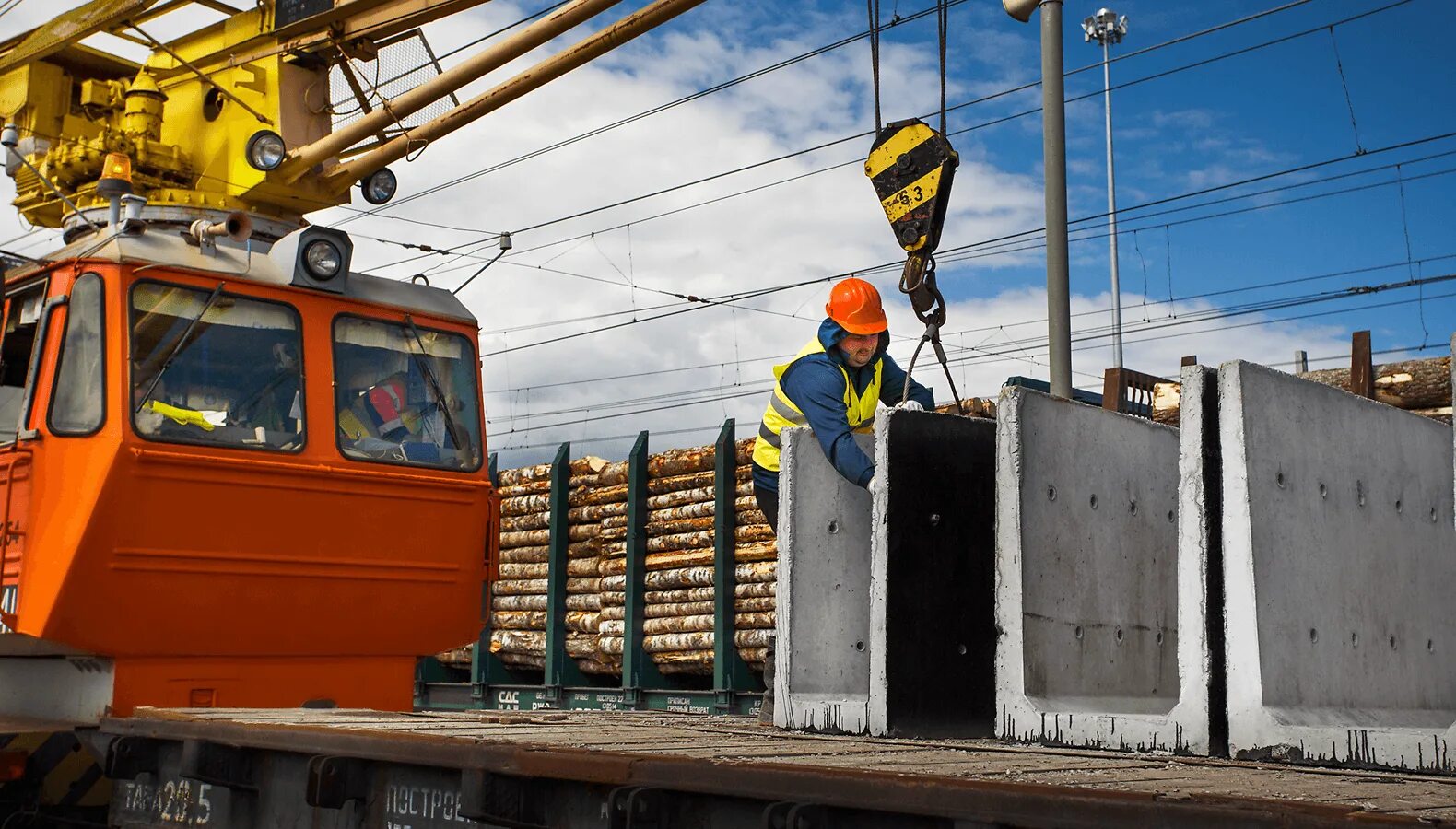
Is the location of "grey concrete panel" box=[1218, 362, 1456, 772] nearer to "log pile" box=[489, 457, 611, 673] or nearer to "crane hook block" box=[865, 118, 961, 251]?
"crane hook block" box=[865, 118, 961, 251]

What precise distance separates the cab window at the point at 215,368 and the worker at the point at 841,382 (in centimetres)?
248

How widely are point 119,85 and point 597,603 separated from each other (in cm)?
559

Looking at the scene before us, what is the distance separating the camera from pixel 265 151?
32.4ft

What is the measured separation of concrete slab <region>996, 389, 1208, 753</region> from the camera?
4.18 m

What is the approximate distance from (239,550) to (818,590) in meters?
3.13

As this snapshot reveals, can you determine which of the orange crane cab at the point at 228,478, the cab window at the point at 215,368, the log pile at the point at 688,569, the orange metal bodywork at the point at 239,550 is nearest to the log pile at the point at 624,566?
the log pile at the point at 688,569

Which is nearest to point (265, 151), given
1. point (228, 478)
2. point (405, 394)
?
point (405, 394)

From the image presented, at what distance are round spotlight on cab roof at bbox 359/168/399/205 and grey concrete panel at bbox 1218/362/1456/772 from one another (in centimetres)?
808

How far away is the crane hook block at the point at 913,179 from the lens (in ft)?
19.0

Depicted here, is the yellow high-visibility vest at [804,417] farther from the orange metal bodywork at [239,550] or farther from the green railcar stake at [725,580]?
the green railcar stake at [725,580]

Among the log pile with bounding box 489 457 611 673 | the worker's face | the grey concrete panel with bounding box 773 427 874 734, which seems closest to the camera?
the grey concrete panel with bounding box 773 427 874 734

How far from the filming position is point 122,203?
7148 mm

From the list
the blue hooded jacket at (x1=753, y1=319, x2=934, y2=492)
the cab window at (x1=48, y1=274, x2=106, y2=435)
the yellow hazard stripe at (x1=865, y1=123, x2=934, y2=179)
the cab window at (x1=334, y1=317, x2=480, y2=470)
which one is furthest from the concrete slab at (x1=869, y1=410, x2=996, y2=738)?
the cab window at (x1=48, y1=274, x2=106, y2=435)

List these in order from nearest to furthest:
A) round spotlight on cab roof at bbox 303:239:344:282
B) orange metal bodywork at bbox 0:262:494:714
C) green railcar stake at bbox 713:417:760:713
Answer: orange metal bodywork at bbox 0:262:494:714
round spotlight on cab roof at bbox 303:239:344:282
green railcar stake at bbox 713:417:760:713
